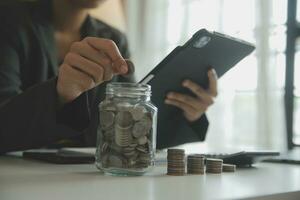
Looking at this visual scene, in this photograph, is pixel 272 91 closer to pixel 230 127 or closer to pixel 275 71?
pixel 275 71

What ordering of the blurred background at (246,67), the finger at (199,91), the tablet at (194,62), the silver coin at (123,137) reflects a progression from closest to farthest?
the silver coin at (123,137) < the tablet at (194,62) < the finger at (199,91) < the blurred background at (246,67)

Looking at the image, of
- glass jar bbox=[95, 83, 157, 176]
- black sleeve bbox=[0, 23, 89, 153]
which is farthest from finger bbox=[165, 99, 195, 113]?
glass jar bbox=[95, 83, 157, 176]

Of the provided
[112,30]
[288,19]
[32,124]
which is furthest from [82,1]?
[288,19]

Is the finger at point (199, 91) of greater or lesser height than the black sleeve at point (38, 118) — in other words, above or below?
above

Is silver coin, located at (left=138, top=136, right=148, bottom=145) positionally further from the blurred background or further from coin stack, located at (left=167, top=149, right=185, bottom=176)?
the blurred background

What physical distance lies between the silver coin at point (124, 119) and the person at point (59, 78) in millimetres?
89

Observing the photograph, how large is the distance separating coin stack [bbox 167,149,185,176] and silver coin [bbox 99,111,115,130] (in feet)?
0.34

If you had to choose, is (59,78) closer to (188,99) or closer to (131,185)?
(131,185)

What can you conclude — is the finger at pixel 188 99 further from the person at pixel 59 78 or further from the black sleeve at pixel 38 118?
the black sleeve at pixel 38 118

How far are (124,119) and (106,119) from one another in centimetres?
3

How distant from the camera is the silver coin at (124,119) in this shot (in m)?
0.59

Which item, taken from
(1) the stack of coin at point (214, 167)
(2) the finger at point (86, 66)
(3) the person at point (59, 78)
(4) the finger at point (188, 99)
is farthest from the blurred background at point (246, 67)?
(2) the finger at point (86, 66)

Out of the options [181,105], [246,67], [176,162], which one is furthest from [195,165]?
[246,67]

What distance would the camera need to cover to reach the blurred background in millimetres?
1803
